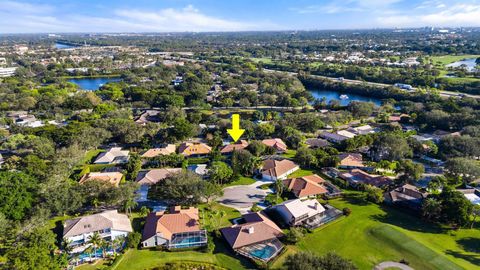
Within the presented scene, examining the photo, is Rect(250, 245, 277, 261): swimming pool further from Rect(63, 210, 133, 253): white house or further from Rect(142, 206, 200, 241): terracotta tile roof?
Rect(63, 210, 133, 253): white house

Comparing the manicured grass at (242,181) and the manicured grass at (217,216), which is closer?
the manicured grass at (217,216)

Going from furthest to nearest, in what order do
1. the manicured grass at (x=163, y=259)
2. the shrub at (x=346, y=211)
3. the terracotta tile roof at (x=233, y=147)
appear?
the terracotta tile roof at (x=233, y=147), the shrub at (x=346, y=211), the manicured grass at (x=163, y=259)

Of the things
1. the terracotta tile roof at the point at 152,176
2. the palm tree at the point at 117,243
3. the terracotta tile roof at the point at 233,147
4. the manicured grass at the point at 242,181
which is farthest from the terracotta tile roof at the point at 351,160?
the palm tree at the point at 117,243

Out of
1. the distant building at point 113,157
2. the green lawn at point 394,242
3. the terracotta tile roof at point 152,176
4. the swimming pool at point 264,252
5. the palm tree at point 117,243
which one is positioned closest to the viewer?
the green lawn at point 394,242

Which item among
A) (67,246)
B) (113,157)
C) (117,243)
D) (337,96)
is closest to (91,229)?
(67,246)

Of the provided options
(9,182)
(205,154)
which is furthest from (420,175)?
(9,182)

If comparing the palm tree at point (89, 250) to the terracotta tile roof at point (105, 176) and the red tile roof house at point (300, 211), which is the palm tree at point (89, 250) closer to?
the terracotta tile roof at point (105, 176)
